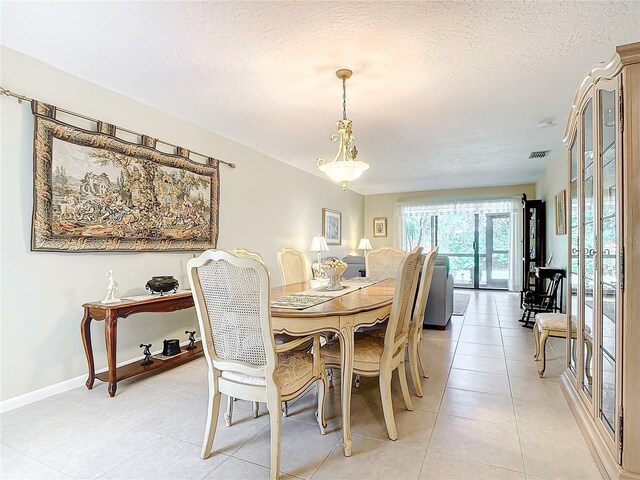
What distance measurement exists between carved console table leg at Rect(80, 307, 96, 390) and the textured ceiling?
6.10ft

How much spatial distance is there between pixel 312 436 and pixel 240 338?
78cm

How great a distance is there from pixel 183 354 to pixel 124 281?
32.5 inches

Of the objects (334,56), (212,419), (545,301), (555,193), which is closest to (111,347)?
(212,419)

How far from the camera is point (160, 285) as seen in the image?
9.70ft

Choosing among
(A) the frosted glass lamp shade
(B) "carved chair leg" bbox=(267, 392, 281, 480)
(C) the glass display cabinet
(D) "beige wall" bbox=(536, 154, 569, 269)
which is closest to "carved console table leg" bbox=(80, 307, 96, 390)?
(B) "carved chair leg" bbox=(267, 392, 281, 480)

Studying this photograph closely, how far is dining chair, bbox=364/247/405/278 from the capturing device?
3775 mm

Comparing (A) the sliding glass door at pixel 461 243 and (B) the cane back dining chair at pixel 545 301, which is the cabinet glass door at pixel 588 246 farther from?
(A) the sliding glass door at pixel 461 243

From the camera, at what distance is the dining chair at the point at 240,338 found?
→ 153cm

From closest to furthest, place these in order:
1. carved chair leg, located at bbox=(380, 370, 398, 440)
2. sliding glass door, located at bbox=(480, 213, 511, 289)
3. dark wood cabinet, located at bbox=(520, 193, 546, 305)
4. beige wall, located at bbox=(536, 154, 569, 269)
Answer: carved chair leg, located at bbox=(380, 370, 398, 440) → beige wall, located at bbox=(536, 154, 569, 269) → dark wood cabinet, located at bbox=(520, 193, 546, 305) → sliding glass door, located at bbox=(480, 213, 511, 289)

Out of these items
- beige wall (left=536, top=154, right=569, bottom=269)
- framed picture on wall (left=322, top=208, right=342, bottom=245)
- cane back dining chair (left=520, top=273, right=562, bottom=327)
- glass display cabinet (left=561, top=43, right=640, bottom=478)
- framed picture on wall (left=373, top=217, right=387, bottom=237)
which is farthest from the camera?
framed picture on wall (left=373, top=217, right=387, bottom=237)

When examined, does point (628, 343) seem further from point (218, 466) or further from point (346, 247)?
point (346, 247)

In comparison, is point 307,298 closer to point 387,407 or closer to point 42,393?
point 387,407

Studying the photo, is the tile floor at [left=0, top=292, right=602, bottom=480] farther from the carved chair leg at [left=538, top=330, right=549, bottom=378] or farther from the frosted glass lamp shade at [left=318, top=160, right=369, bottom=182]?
the frosted glass lamp shade at [left=318, top=160, right=369, bottom=182]

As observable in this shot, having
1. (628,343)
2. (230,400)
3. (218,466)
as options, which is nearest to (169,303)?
(230,400)
